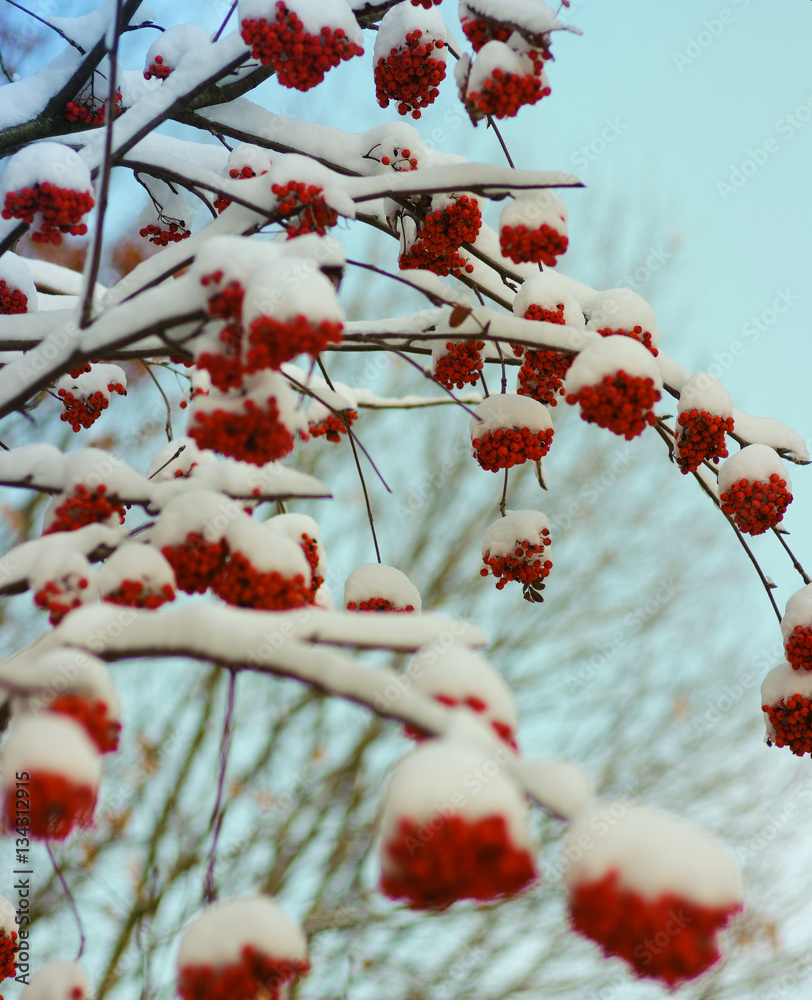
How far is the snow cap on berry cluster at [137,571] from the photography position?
1.73m

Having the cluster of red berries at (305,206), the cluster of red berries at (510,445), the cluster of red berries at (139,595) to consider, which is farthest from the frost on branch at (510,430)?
the cluster of red berries at (139,595)

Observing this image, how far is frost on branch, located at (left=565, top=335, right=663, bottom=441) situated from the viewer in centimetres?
190

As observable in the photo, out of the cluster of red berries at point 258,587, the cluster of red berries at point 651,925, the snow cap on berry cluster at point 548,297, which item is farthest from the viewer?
the snow cap on berry cluster at point 548,297

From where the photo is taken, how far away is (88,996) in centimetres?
199

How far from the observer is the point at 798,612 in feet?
9.05

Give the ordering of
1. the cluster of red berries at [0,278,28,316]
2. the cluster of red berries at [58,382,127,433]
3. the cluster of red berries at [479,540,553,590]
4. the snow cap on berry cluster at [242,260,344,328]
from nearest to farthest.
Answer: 1. the snow cap on berry cluster at [242,260,344,328]
2. the cluster of red berries at [0,278,28,316]
3. the cluster of red berries at [479,540,553,590]
4. the cluster of red berries at [58,382,127,433]

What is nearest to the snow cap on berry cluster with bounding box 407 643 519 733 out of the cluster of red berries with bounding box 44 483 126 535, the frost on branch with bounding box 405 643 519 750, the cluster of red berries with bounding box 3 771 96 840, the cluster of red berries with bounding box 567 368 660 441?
the frost on branch with bounding box 405 643 519 750

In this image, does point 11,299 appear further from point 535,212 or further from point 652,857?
point 652,857

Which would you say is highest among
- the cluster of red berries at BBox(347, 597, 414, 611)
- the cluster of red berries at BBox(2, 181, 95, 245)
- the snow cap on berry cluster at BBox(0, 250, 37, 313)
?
the snow cap on berry cluster at BBox(0, 250, 37, 313)

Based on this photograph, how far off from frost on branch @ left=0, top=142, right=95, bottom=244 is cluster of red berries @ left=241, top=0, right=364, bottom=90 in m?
0.56

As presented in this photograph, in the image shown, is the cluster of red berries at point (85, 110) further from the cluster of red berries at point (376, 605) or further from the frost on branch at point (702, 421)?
the frost on branch at point (702, 421)

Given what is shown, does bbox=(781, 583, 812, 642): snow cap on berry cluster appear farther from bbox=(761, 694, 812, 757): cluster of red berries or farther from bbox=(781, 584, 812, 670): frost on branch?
bbox=(761, 694, 812, 757): cluster of red berries

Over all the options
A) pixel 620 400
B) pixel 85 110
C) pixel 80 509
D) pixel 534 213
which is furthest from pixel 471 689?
pixel 85 110

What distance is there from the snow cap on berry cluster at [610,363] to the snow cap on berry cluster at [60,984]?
1.76m
